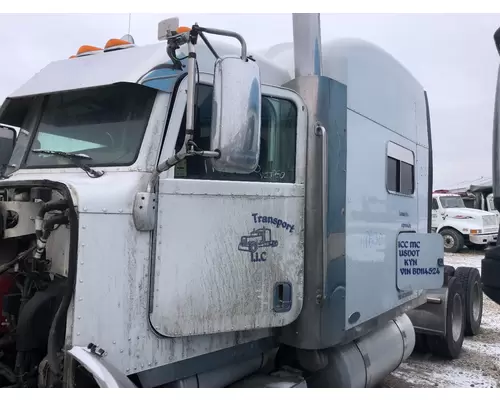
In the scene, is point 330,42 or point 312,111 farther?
point 330,42

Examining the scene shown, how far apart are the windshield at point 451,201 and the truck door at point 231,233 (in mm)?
15887

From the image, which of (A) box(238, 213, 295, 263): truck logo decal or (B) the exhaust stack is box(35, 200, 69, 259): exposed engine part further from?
(B) the exhaust stack

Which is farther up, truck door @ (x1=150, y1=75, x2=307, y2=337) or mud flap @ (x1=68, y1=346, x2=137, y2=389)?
truck door @ (x1=150, y1=75, x2=307, y2=337)

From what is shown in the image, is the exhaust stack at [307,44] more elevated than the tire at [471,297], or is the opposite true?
the exhaust stack at [307,44]

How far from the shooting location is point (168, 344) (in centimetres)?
246

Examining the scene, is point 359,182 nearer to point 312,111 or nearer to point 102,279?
point 312,111

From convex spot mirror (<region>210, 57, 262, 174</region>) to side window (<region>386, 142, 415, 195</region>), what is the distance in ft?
6.26

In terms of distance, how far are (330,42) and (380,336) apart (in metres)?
2.55

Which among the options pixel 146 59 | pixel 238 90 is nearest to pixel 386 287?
pixel 238 90

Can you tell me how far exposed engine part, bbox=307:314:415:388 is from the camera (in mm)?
3439

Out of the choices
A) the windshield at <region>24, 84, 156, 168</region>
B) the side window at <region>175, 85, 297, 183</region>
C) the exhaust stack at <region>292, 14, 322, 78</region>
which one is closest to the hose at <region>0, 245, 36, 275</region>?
the windshield at <region>24, 84, 156, 168</region>

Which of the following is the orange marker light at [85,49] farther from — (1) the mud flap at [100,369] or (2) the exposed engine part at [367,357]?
(2) the exposed engine part at [367,357]

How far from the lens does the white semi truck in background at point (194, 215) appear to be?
2215 mm

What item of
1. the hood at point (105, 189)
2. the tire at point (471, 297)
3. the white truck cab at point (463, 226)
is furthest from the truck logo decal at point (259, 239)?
the white truck cab at point (463, 226)
